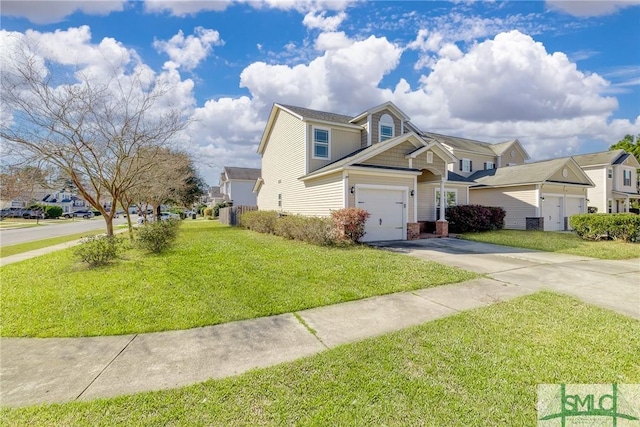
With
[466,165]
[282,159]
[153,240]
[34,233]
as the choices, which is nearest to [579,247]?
[282,159]

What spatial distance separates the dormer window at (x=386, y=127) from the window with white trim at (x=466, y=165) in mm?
11947

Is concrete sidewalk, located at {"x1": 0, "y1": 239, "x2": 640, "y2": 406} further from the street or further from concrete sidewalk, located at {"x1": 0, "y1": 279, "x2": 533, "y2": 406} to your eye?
the street

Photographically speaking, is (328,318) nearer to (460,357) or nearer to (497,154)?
(460,357)

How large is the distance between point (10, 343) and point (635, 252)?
678 inches

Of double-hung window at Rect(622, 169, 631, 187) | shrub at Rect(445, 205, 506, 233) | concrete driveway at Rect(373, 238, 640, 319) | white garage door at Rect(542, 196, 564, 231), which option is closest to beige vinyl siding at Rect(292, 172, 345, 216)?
concrete driveway at Rect(373, 238, 640, 319)

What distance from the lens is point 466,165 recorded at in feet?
88.1

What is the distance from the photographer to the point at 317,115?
1805cm

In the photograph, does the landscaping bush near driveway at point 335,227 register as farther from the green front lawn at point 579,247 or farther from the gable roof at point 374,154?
the green front lawn at point 579,247

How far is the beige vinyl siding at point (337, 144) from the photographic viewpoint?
16156 millimetres

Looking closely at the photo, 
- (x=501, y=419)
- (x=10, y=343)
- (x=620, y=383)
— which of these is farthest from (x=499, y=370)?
(x=10, y=343)

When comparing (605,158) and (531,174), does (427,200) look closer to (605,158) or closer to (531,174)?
(531,174)

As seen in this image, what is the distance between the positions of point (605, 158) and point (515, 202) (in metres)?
17.5

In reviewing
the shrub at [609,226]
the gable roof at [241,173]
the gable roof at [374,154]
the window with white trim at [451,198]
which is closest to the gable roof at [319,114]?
the gable roof at [374,154]

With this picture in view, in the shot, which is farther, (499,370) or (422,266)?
(422,266)
